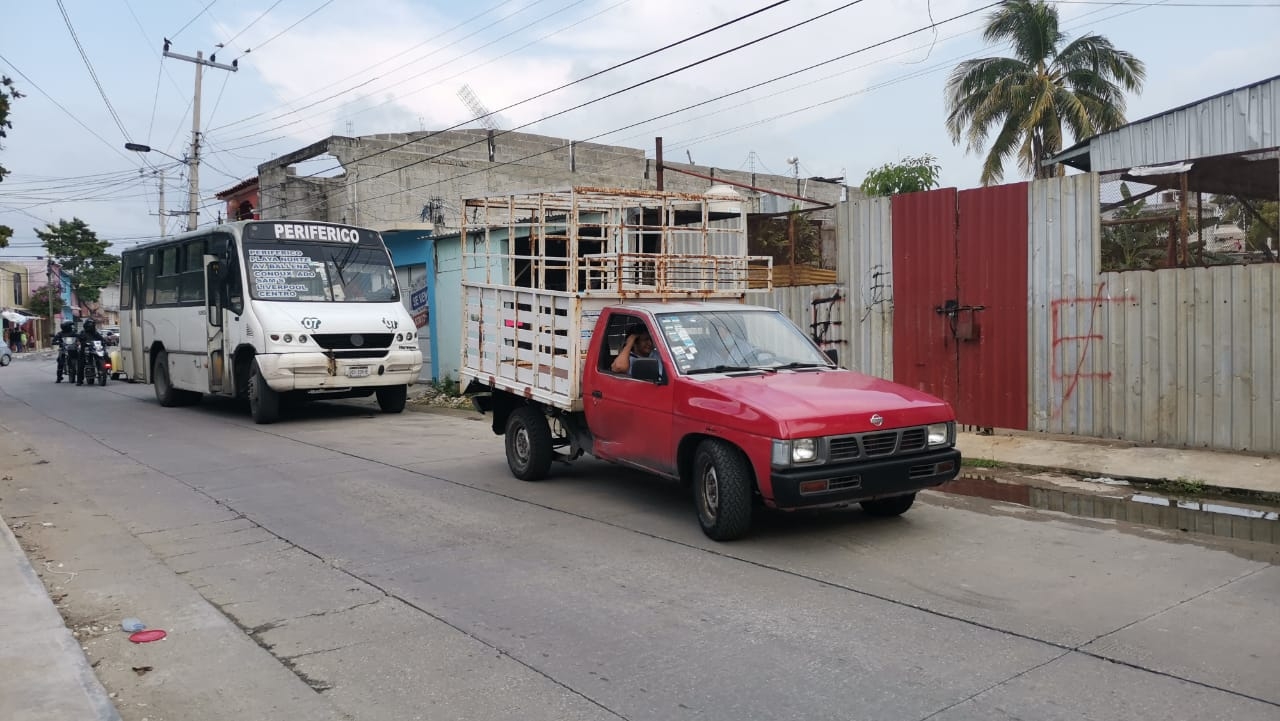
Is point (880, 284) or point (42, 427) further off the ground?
Result: point (880, 284)

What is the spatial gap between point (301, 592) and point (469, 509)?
240 cm

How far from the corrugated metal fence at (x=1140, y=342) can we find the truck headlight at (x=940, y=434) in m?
4.10

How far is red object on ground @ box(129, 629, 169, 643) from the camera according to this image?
5168 millimetres

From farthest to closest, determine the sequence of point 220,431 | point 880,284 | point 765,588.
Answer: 1. point 220,431
2. point 880,284
3. point 765,588

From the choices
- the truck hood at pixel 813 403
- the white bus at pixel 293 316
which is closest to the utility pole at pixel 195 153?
the white bus at pixel 293 316

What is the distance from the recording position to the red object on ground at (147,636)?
203 inches

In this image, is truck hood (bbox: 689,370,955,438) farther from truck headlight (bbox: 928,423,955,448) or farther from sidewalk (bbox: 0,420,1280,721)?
sidewalk (bbox: 0,420,1280,721)

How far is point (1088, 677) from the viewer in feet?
14.1

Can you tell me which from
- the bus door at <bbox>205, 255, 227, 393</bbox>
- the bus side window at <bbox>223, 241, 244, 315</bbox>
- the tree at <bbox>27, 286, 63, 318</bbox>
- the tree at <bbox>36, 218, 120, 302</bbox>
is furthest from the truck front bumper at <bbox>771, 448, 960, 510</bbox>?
the tree at <bbox>27, 286, 63, 318</bbox>

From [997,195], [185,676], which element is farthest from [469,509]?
[997,195]

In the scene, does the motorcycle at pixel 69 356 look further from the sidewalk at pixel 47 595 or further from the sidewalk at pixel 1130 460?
the sidewalk at pixel 1130 460

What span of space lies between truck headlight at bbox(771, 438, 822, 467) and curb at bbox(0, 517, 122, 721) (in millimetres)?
3958

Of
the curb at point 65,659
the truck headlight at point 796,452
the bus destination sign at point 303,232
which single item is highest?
the bus destination sign at point 303,232

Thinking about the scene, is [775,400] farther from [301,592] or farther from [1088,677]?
[301,592]
